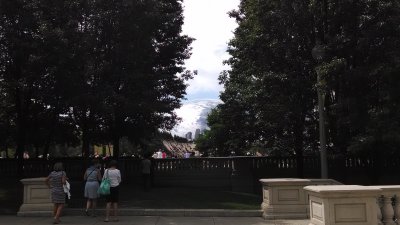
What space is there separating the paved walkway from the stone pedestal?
12.1 feet

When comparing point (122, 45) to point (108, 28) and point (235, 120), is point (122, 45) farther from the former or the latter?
point (235, 120)

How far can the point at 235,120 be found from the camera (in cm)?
2603

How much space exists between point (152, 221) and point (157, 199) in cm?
429

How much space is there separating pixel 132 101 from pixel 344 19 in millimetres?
8654

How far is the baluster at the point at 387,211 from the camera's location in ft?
36.8

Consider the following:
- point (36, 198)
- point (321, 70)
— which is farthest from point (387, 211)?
point (36, 198)

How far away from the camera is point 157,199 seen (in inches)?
723

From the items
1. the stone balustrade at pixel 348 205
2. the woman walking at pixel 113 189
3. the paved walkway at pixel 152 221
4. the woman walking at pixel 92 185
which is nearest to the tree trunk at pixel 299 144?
the paved walkway at pixel 152 221

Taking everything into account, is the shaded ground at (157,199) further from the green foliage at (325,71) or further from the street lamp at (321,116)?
the green foliage at (325,71)

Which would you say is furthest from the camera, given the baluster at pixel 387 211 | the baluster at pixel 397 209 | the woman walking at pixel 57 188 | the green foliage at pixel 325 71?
the green foliage at pixel 325 71

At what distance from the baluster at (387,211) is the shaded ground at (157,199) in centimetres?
612

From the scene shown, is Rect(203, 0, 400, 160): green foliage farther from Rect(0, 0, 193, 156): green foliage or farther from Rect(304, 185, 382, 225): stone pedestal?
Rect(304, 185, 382, 225): stone pedestal

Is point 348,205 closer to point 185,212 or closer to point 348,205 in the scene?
point 348,205

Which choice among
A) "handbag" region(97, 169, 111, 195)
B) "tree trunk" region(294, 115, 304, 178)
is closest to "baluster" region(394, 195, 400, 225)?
"handbag" region(97, 169, 111, 195)
